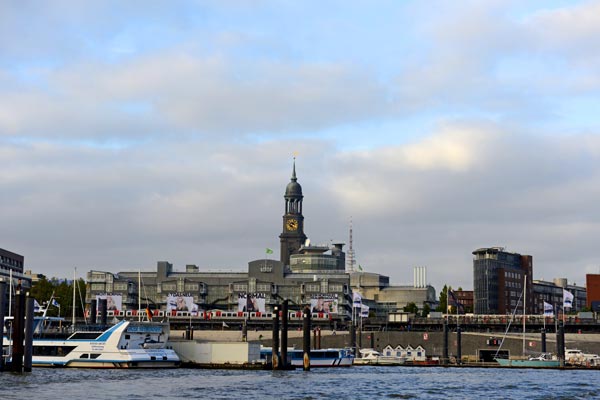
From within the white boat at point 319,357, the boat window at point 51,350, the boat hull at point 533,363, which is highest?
the boat window at point 51,350

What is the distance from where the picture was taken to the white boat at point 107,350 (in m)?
124

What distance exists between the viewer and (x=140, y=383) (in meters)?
96.2

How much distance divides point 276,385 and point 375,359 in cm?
7370

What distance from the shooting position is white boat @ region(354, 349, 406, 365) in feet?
539

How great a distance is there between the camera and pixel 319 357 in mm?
144625

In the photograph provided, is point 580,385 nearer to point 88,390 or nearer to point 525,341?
point 88,390

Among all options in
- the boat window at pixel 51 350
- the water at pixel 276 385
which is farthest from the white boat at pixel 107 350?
the water at pixel 276 385

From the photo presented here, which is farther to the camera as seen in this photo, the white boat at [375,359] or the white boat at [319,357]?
the white boat at [375,359]

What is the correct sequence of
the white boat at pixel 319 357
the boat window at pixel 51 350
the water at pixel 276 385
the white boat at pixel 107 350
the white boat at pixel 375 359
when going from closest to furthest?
the water at pixel 276 385 < the white boat at pixel 107 350 < the boat window at pixel 51 350 < the white boat at pixel 319 357 < the white boat at pixel 375 359

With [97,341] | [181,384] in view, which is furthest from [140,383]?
[97,341]

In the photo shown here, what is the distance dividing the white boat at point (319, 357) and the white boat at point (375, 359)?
13.1 meters

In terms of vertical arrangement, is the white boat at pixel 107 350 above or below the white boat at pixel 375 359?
above

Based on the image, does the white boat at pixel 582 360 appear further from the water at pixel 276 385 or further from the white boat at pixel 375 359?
the water at pixel 276 385

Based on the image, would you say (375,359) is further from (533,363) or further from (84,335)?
(84,335)
